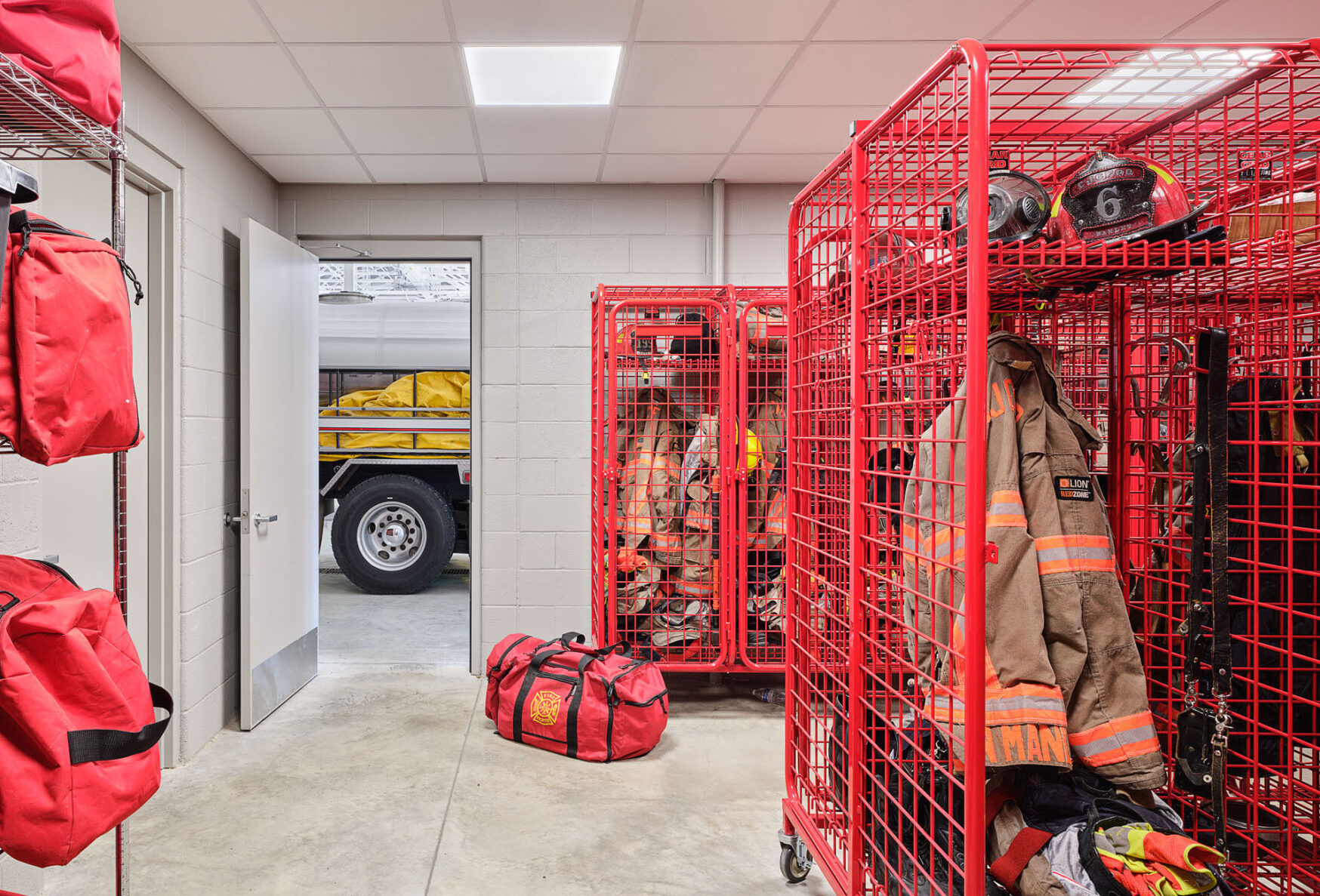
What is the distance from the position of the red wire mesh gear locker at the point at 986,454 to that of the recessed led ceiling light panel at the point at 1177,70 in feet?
0.07

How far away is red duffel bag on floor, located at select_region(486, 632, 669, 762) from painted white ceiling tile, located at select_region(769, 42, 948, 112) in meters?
2.39

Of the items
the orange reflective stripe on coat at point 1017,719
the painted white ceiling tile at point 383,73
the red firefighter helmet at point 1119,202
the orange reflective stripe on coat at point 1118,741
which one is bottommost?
the orange reflective stripe on coat at point 1118,741

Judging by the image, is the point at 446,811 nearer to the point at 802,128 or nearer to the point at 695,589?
the point at 695,589

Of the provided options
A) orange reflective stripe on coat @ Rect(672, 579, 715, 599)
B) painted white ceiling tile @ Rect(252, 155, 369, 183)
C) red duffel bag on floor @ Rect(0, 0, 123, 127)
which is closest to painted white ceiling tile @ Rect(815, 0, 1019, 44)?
red duffel bag on floor @ Rect(0, 0, 123, 127)

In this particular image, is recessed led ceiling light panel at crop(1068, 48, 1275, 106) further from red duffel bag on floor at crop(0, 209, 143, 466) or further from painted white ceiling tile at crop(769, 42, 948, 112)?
red duffel bag on floor at crop(0, 209, 143, 466)

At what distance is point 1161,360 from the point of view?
2.35m

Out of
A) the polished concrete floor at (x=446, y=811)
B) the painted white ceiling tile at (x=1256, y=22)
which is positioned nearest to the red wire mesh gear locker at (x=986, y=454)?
the polished concrete floor at (x=446, y=811)

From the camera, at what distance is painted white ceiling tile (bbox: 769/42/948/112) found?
2.71 metres

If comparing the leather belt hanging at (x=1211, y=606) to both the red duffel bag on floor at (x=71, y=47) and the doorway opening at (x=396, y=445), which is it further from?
the doorway opening at (x=396, y=445)

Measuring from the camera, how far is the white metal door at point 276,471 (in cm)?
332

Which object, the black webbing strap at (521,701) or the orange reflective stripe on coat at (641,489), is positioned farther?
the orange reflective stripe on coat at (641,489)

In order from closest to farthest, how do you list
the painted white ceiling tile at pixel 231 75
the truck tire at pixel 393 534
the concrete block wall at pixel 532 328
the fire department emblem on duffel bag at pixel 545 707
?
the painted white ceiling tile at pixel 231 75, the fire department emblem on duffel bag at pixel 545 707, the concrete block wall at pixel 532 328, the truck tire at pixel 393 534

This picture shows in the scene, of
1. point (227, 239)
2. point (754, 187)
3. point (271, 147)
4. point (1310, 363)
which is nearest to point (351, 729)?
point (227, 239)

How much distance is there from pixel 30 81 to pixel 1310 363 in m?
2.95
